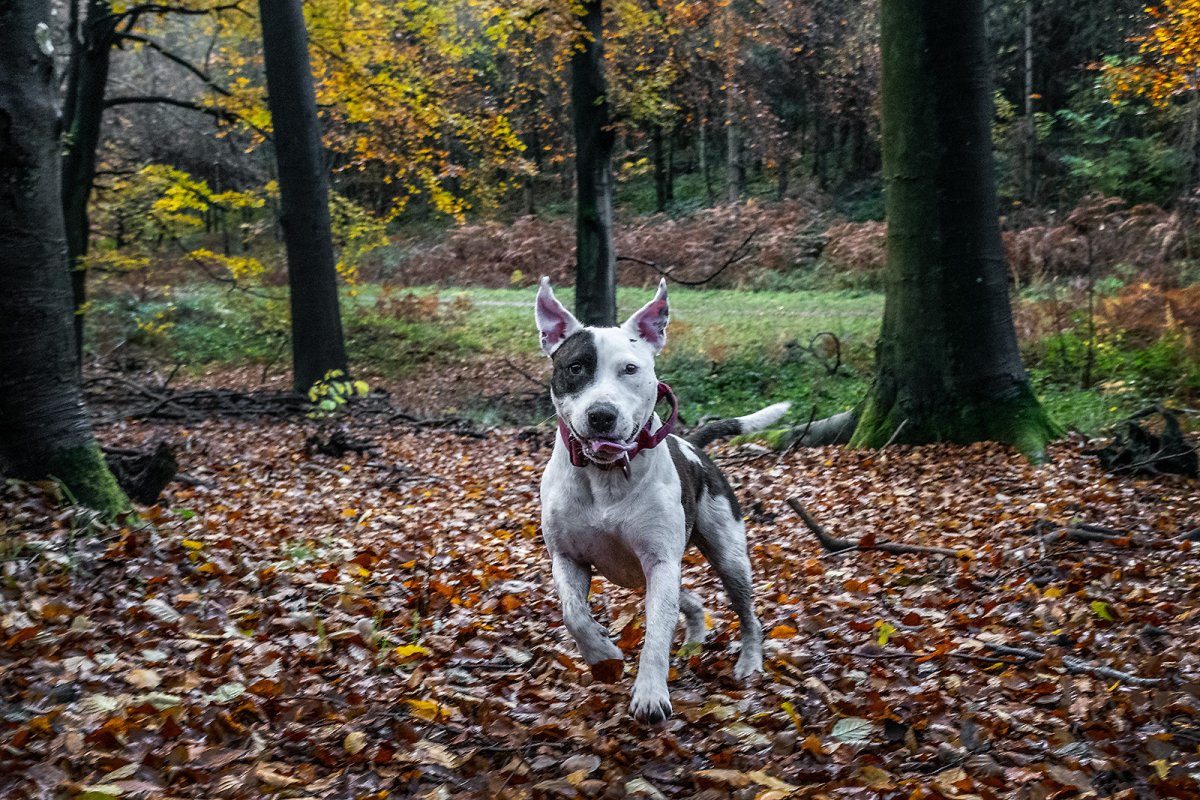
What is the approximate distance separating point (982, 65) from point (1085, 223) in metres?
8.49

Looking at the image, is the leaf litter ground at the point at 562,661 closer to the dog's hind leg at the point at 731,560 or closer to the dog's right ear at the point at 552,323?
the dog's hind leg at the point at 731,560

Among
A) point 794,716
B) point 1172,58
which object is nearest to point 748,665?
point 794,716

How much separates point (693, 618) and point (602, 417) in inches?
66.4

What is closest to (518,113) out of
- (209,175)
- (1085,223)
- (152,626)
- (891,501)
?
(209,175)

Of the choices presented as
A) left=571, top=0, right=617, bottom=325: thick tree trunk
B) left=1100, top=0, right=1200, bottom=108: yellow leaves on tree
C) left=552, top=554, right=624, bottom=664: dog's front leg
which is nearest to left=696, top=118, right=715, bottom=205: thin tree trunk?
left=1100, top=0, right=1200, bottom=108: yellow leaves on tree

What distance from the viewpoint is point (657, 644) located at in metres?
3.83

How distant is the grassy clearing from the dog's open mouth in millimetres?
6930

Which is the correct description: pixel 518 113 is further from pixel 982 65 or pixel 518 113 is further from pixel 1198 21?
pixel 982 65

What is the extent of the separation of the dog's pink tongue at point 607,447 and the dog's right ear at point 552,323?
645mm

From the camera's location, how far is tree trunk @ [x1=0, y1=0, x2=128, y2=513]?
221 inches

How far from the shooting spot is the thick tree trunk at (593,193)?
13.8m

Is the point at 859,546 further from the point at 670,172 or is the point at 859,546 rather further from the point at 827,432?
the point at 670,172

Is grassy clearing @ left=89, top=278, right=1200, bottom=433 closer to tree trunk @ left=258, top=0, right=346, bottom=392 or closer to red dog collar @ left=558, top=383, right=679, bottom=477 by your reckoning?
tree trunk @ left=258, top=0, right=346, bottom=392

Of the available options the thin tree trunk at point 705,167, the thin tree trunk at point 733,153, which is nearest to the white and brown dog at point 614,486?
the thin tree trunk at point 733,153
